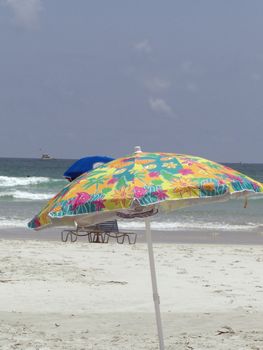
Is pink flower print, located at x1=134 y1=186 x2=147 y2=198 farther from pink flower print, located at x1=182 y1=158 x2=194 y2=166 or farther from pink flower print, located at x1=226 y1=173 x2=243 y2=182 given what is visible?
pink flower print, located at x1=226 y1=173 x2=243 y2=182

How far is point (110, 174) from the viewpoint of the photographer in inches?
154

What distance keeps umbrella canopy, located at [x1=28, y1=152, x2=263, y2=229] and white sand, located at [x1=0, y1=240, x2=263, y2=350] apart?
7.32ft

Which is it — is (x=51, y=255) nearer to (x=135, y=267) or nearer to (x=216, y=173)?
(x=135, y=267)

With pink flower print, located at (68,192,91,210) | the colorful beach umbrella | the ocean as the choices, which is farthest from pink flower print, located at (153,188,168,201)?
the ocean

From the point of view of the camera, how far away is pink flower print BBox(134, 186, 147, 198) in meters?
3.62

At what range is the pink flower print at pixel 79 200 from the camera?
12.4 feet

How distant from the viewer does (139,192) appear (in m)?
3.63

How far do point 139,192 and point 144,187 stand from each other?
0.16 feet

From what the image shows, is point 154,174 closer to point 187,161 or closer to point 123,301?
point 187,161

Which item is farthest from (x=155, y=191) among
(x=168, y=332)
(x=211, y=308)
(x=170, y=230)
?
(x=170, y=230)

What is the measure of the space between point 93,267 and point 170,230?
8.29 metres

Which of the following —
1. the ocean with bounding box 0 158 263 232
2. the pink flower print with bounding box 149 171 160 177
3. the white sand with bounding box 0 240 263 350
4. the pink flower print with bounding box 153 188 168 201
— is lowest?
the white sand with bounding box 0 240 263 350

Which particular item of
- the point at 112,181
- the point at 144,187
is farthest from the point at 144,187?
the point at 112,181

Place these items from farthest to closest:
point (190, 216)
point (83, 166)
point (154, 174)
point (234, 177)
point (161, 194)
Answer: point (190, 216) < point (83, 166) < point (234, 177) < point (154, 174) < point (161, 194)
